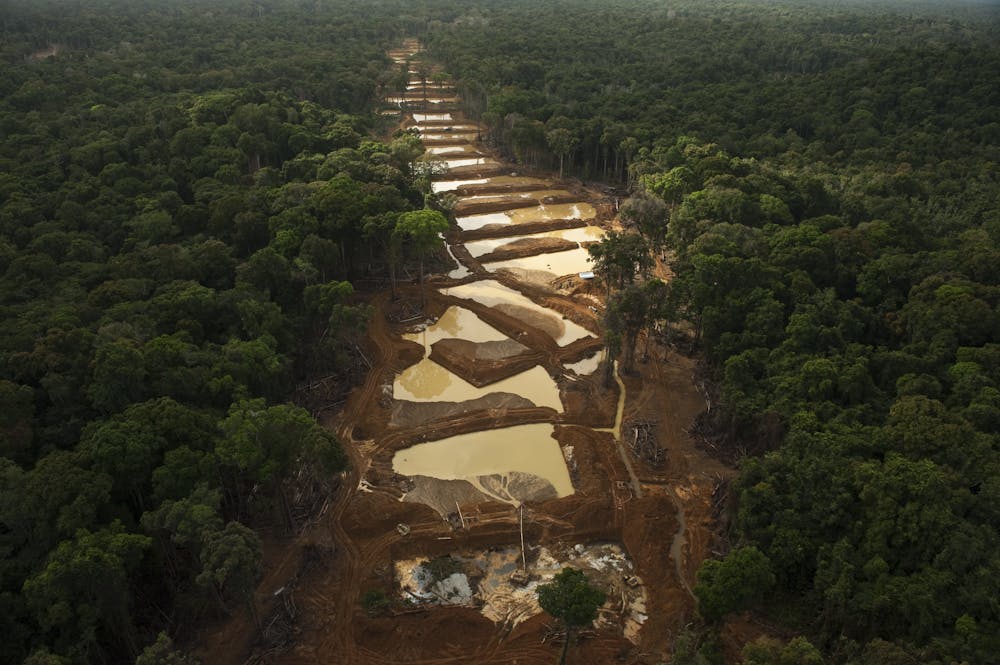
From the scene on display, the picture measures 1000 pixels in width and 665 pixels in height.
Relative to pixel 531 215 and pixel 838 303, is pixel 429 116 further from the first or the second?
pixel 838 303

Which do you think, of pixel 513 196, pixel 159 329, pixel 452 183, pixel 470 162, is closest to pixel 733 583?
pixel 159 329

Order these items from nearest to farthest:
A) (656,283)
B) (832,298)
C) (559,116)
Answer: (832,298) → (656,283) → (559,116)

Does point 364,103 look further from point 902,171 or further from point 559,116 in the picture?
point 902,171

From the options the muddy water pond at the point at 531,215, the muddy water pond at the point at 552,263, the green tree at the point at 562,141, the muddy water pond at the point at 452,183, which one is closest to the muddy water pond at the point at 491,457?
the muddy water pond at the point at 552,263

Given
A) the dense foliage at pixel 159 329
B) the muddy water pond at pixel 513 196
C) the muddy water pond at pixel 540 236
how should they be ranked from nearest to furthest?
1. the dense foliage at pixel 159 329
2. the muddy water pond at pixel 540 236
3. the muddy water pond at pixel 513 196

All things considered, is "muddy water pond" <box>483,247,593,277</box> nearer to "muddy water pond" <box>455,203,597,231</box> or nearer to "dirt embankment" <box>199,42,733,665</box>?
"muddy water pond" <box>455,203,597,231</box>

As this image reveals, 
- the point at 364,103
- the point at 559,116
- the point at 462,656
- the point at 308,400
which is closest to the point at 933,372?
the point at 462,656

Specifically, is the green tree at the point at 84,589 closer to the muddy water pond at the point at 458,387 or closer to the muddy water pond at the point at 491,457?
the muddy water pond at the point at 491,457
